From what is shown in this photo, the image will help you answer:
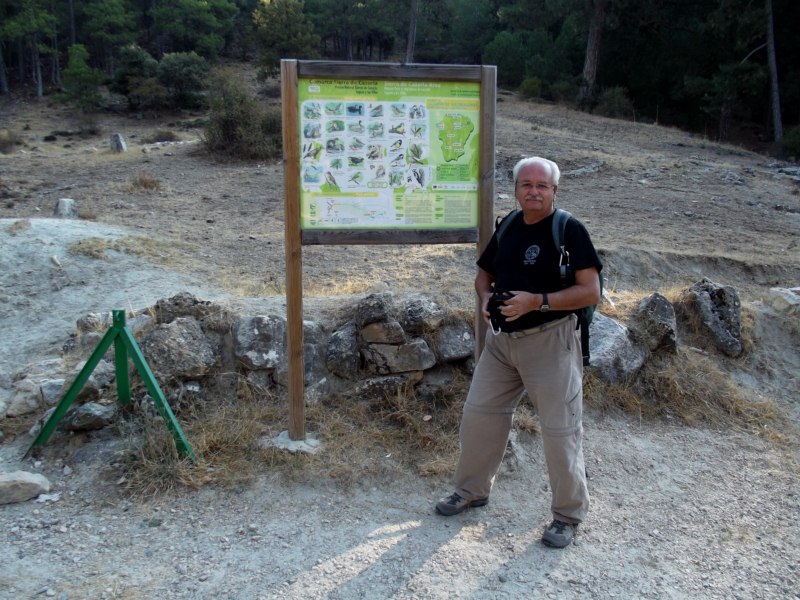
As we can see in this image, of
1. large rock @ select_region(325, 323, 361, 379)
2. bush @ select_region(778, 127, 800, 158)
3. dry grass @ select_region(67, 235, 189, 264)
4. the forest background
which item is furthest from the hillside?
the forest background

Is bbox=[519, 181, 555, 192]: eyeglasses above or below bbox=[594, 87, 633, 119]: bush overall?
below

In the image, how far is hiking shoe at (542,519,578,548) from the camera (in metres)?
3.03

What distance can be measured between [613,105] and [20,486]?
25948 mm

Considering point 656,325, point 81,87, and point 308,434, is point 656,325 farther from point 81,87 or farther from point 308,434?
point 81,87

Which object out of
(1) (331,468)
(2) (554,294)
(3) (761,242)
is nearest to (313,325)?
(1) (331,468)

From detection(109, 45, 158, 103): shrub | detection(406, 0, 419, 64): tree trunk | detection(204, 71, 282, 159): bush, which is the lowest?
detection(204, 71, 282, 159): bush

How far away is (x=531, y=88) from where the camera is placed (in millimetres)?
27828

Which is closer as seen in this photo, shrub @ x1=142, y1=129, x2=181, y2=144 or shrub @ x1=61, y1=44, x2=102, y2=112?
shrub @ x1=142, y1=129, x2=181, y2=144

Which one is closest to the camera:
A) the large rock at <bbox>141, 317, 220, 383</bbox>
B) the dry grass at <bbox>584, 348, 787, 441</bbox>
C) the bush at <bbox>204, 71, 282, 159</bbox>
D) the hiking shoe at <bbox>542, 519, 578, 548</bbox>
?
the hiking shoe at <bbox>542, 519, 578, 548</bbox>

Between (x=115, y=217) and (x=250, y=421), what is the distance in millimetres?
6082

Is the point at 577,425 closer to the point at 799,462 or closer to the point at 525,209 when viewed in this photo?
the point at 525,209

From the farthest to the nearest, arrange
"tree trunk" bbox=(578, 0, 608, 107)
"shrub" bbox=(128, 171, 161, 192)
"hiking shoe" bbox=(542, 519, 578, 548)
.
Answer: "tree trunk" bbox=(578, 0, 608, 107) < "shrub" bbox=(128, 171, 161, 192) < "hiking shoe" bbox=(542, 519, 578, 548)

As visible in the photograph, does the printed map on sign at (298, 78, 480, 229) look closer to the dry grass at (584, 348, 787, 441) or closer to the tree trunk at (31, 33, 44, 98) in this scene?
the dry grass at (584, 348, 787, 441)

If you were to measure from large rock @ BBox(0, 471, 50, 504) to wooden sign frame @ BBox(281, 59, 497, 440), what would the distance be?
124cm
